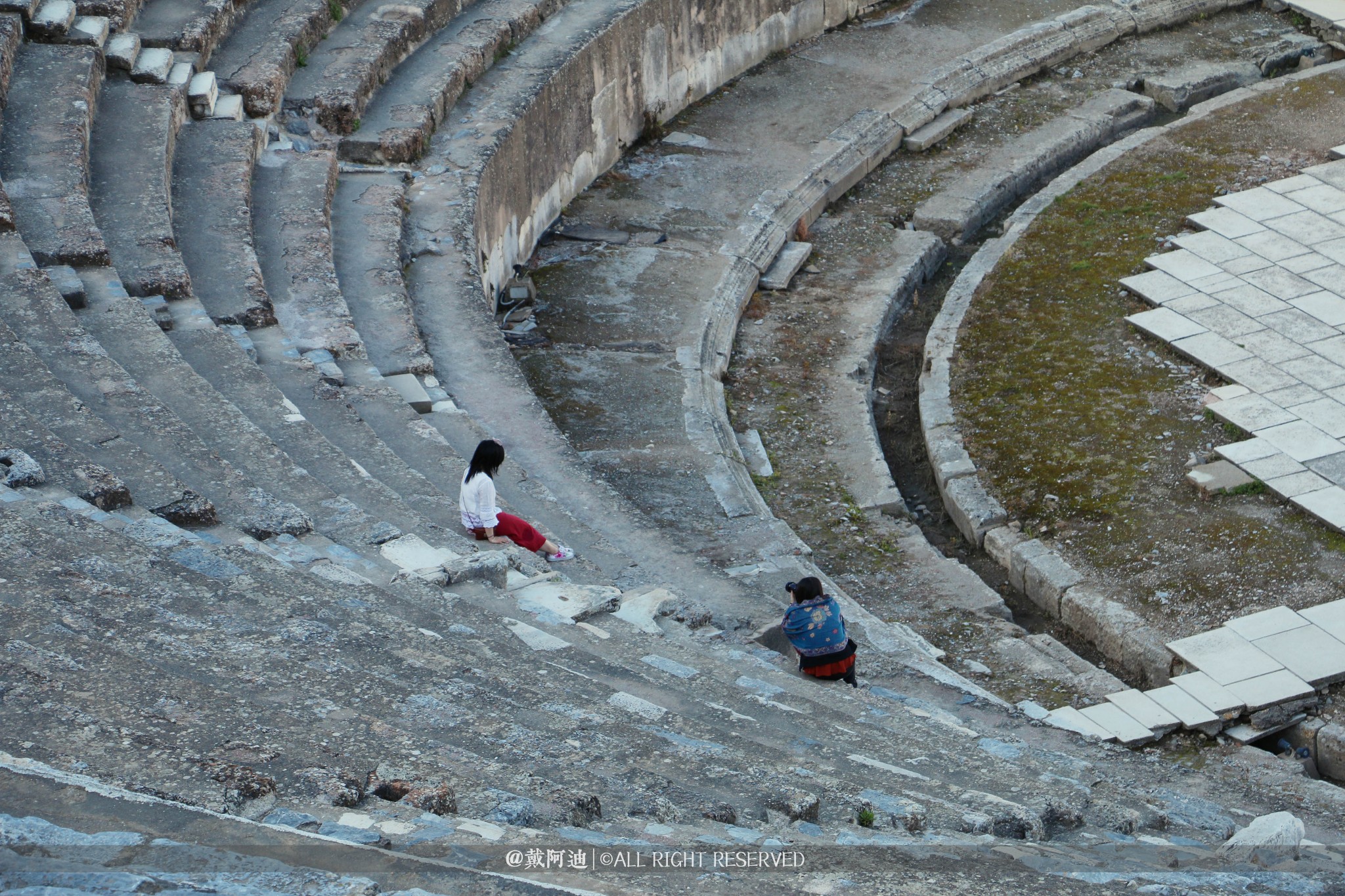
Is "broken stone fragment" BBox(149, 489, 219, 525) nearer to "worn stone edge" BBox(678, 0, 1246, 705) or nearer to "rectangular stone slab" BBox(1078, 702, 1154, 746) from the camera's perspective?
"worn stone edge" BBox(678, 0, 1246, 705)

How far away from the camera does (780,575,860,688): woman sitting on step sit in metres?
5.60

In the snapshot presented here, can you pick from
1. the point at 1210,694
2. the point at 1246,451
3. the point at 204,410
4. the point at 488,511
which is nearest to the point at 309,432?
the point at 204,410

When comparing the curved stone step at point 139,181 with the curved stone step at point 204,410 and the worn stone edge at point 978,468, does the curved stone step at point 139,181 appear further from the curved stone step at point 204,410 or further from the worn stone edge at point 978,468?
the worn stone edge at point 978,468

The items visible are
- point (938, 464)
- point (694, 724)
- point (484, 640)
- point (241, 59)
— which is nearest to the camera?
point (694, 724)

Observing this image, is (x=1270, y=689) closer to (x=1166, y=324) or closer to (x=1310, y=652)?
(x=1310, y=652)

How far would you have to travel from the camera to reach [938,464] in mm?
8523

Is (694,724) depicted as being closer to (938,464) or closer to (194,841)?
(194,841)

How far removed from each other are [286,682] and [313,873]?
120cm

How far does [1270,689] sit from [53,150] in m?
6.49

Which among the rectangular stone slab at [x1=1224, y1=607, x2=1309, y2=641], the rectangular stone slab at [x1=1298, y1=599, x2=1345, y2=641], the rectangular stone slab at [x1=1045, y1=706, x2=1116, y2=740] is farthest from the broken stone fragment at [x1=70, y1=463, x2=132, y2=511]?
the rectangular stone slab at [x1=1298, y1=599, x2=1345, y2=641]

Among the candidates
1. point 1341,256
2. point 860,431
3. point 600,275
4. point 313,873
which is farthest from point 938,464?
point 313,873

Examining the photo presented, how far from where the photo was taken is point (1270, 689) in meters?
6.56

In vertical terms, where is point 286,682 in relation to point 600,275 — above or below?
below

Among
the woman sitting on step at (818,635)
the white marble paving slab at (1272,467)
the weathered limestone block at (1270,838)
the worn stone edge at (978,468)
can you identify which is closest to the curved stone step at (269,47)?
the worn stone edge at (978,468)
